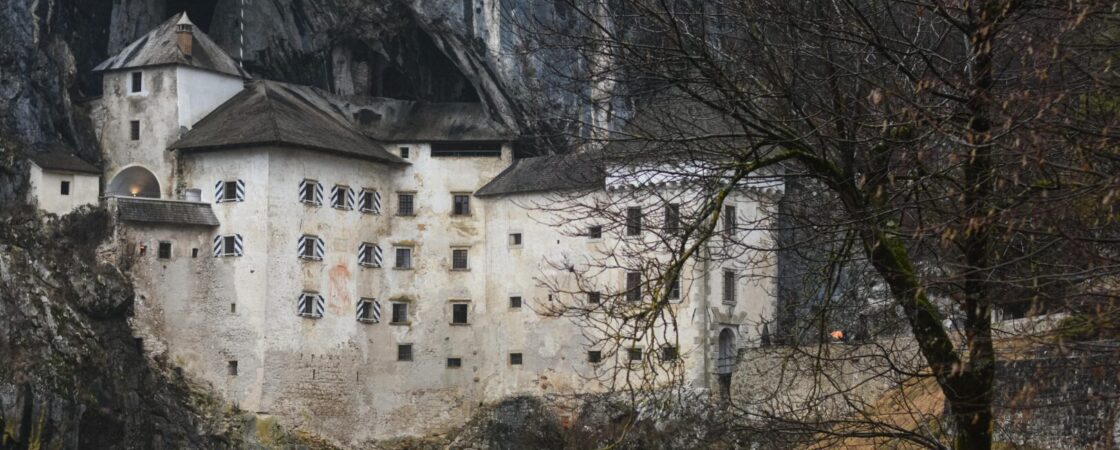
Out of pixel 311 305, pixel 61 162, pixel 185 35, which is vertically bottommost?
pixel 311 305

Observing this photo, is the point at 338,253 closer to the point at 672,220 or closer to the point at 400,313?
the point at 400,313

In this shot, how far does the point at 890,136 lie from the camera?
1244 cm

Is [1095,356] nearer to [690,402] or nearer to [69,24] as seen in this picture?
[690,402]

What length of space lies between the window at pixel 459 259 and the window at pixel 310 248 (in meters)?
4.45

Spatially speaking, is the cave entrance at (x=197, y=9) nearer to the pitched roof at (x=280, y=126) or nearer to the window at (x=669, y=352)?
the pitched roof at (x=280, y=126)

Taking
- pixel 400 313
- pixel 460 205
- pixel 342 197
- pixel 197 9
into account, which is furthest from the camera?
pixel 197 9

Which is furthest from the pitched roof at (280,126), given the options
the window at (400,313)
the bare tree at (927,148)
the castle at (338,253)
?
the bare tree at (927,148)

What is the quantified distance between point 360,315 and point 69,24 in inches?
544

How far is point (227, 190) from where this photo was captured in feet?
180

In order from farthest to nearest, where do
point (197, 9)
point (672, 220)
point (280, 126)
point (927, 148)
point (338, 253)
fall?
point (197, 9) → point (338, 253) → point (280, 126) → point (672, 220) → point (927, 148)

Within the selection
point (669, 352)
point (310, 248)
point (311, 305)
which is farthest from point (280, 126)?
point (669, 352)

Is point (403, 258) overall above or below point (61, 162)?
below

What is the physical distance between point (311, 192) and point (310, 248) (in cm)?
176

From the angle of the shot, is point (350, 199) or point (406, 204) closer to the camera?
point (350, 199)
